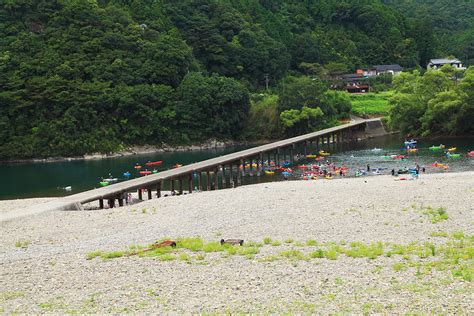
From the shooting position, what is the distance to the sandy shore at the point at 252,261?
46.3ft

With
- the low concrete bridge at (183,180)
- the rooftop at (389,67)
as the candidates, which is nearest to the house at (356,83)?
the rooftop at (389,67)

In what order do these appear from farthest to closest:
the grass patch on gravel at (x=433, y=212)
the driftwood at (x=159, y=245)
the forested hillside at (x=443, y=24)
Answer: the forested hillside at (x=443, y=24), the grass patch on gravel at (x=433, y=212), the driftwood at (x=159, y=245)

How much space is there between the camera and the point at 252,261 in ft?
58.2

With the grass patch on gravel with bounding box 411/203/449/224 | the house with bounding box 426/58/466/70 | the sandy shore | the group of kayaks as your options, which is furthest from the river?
the house with bounding box 426/58/466/70

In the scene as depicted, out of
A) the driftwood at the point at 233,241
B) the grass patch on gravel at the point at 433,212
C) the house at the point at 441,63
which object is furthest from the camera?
the house at the point at 441,63

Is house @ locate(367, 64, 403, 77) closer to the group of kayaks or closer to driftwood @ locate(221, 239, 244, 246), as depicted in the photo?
the group of kayaks

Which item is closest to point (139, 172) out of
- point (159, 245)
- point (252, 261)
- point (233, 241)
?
point (159, 245)

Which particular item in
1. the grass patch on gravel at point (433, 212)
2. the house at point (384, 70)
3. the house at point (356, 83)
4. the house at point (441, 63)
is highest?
the house at point (441, 63)

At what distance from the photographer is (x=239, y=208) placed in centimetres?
2712

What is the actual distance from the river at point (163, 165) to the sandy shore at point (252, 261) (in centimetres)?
2103

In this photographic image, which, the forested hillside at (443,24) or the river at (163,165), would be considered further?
the forested hillside at (443,24)

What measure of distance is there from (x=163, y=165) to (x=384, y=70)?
60949mm

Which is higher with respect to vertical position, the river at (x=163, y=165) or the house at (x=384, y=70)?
the house at (x=384, y=70)

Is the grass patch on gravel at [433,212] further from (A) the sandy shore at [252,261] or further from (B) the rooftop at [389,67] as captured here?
(B) the rooftop at [389,67]
